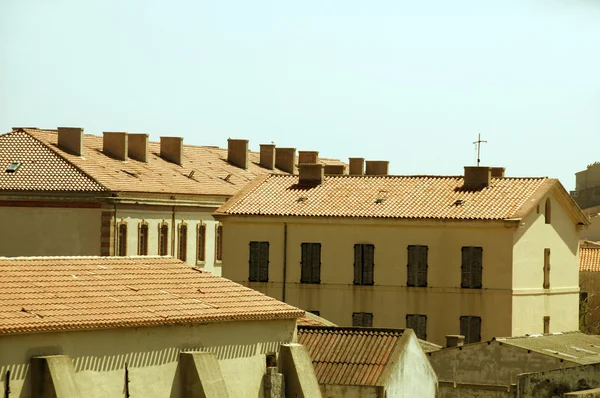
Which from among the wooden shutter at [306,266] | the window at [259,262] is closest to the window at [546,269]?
the wooden shutter at [306,266]

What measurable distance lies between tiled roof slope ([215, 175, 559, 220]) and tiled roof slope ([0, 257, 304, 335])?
2416 centimetres

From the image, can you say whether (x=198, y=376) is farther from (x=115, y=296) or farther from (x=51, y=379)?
(x=51, y=379)

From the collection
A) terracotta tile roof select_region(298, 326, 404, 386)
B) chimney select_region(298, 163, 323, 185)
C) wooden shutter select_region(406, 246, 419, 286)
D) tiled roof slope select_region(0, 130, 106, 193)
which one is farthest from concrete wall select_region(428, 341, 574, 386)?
tiled roof slope select_region(0, 130, 106, 193)

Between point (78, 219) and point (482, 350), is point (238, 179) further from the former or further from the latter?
point (482, 350)

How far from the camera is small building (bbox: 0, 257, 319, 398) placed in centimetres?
3388

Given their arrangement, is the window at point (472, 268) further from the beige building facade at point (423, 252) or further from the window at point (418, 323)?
the window at point (418, 323)

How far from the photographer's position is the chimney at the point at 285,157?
108m

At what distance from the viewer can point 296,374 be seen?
40.9m

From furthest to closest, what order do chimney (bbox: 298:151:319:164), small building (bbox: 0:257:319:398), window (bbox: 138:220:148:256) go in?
chimney (bbox: 298:151:319:164), window (bbox: 138:220:148:256), small building (bbox: 0:257:319:398)

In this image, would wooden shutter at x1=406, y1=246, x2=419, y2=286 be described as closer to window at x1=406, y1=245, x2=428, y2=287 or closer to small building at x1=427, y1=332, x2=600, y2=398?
window at x1=406, y1=245, x2=428, y2=287

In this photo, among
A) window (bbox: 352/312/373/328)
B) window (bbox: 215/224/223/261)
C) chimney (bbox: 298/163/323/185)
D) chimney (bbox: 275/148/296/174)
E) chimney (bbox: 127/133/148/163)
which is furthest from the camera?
chimney (bbox: 275/148/296/174)

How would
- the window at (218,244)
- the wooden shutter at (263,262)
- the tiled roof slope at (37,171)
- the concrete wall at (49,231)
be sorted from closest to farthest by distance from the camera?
1. the wooden shutter at (263,262)
2. the concrete wall at (49,231)
3. the tiled roof slope at (37,171)
4. the window at (218,244)

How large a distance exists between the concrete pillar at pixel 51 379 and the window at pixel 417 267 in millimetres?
32913

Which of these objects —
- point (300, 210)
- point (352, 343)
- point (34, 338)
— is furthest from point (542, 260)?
point (34, 338)
